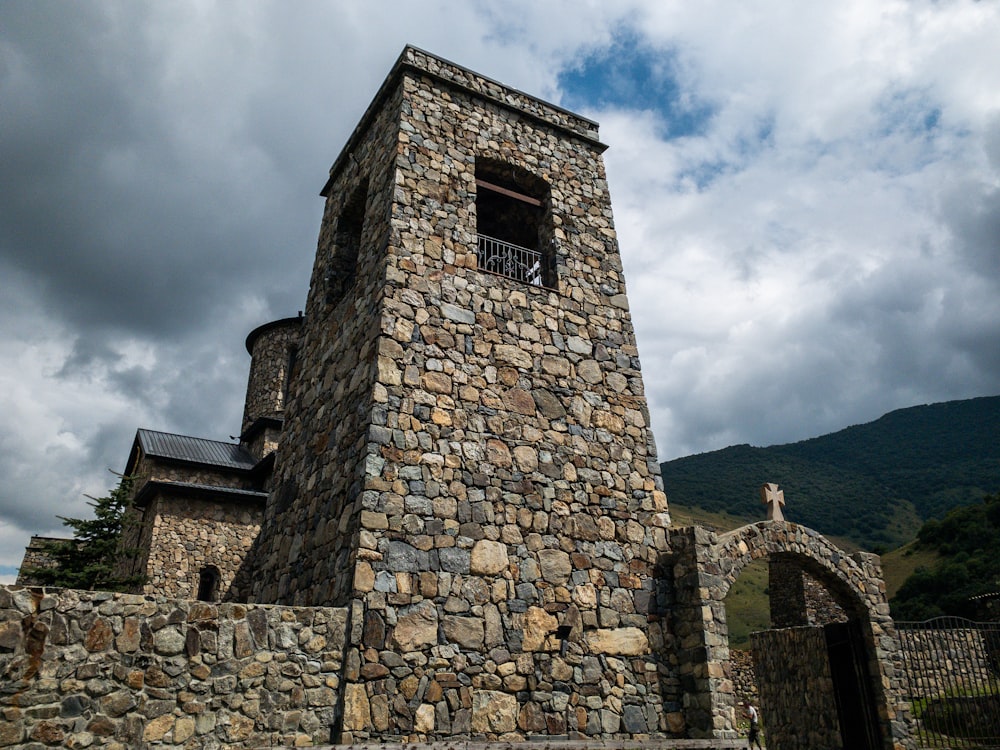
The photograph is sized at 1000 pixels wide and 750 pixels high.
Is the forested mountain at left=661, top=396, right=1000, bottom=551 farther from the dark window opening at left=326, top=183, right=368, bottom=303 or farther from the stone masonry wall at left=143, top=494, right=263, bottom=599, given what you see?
the dark window opening at left=326, top=183, right=368, bottom=303

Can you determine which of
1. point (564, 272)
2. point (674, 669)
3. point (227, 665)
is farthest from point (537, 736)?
point (564, 272)

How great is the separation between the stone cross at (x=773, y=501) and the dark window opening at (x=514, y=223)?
4.10 m

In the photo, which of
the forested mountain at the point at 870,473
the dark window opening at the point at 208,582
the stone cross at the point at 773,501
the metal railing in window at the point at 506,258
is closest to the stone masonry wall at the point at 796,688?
the stone cross at the point at 773,501

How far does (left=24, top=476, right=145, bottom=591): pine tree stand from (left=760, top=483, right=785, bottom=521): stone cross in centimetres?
1289

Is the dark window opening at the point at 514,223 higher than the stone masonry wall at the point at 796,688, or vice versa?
the dark window opening at the point at 514,223

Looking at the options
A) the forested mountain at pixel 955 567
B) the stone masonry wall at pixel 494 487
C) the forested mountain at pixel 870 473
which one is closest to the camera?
the stone masonry wall at pixel 494 487

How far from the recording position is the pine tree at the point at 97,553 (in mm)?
15109

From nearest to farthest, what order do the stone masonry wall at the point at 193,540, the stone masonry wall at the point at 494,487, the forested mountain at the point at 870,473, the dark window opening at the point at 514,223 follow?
the stone masonry wall at the point at 494,487 < the dark window opening at the point at 514,223 < the stone masonry wall at the point at 193,540 < the forested mountain at the point at 870,473

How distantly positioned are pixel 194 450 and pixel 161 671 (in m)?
15.7

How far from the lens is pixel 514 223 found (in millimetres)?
11000

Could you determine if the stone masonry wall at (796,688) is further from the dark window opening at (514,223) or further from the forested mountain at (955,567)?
the forested mountain at (955,567)

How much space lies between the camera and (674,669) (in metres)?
7.64

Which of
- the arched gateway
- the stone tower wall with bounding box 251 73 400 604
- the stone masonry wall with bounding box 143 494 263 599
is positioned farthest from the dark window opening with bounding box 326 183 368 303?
the stone masonry wall with bounding box 143 494 263 599

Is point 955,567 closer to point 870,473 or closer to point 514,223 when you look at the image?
point 514,223
